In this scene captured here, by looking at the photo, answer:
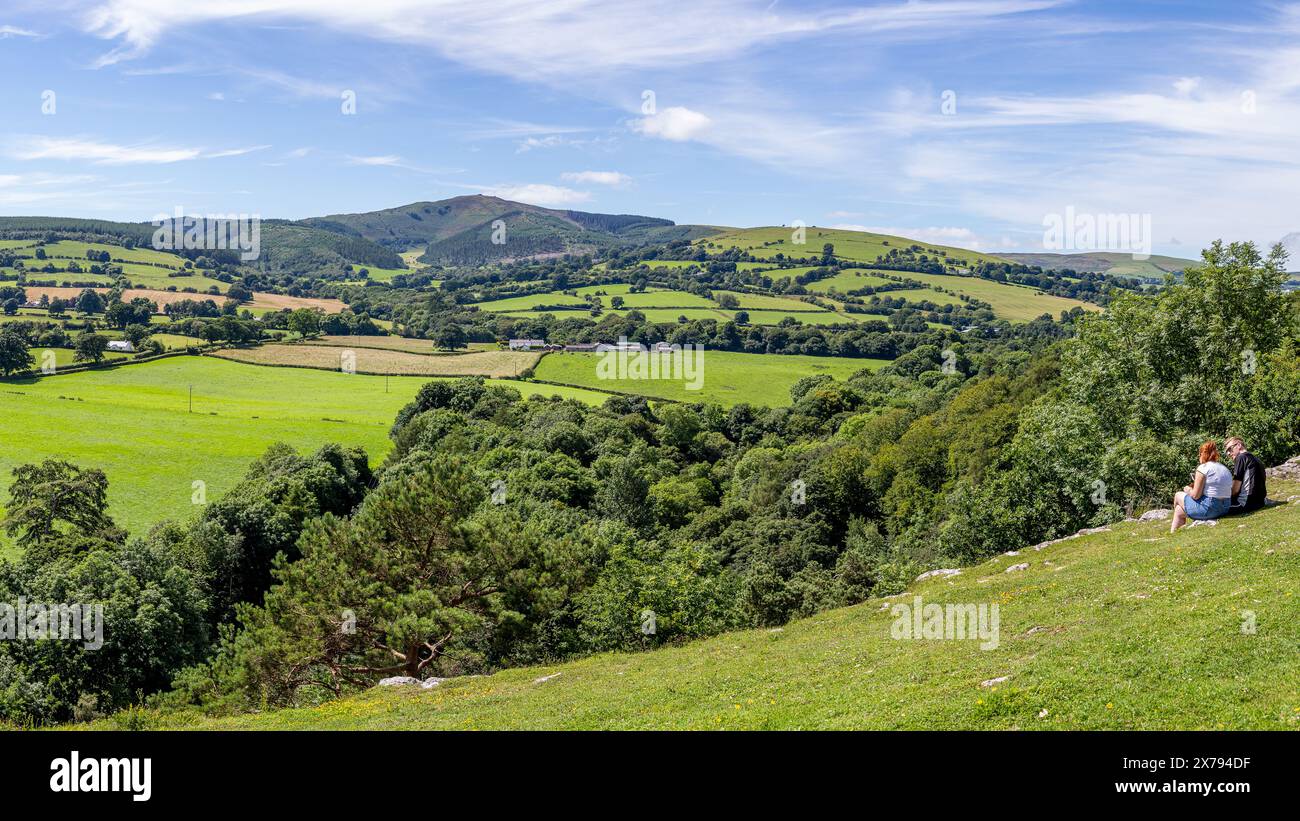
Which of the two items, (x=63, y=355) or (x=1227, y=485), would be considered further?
(x=63, y=355)

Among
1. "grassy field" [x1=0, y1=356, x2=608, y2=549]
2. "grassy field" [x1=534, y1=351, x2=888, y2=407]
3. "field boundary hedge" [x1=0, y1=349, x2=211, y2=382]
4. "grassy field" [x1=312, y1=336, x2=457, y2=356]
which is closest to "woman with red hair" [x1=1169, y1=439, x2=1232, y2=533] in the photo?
"grassy field" [x1=0, y1=356, x2=608, y2=549]

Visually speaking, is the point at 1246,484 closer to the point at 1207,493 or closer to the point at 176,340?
the point at 1207,493

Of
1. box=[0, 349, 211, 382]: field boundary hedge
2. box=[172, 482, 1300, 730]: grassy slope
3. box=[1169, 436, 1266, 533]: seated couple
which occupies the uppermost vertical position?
box=[0, 349, 211, 382]: field boundary hedge

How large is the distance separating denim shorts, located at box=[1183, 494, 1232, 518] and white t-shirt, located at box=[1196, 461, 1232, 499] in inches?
7.0

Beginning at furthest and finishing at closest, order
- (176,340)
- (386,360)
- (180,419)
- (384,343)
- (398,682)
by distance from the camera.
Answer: (384,343) → (386,360) → (176,340) → (180,419) → (398,682)

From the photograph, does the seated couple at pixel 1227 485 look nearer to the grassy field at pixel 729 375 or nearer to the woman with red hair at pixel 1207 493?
the woman with red hair at pixel 1207 493

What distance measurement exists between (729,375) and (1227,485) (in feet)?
437

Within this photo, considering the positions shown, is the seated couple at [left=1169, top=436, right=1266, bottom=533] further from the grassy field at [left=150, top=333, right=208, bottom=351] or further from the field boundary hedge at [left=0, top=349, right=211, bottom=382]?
the grassy field at [left=150, top=333, right=208, bottom=351]

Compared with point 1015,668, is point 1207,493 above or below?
above

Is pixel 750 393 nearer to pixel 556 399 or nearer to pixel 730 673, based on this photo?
pixel 556 399

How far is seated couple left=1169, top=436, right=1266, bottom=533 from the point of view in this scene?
25.1 metres

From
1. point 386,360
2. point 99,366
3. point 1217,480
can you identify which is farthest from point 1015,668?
point 386,360

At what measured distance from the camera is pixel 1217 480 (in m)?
25.1
